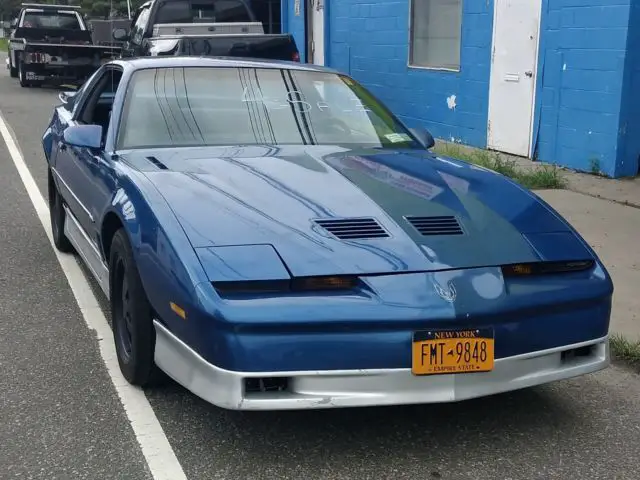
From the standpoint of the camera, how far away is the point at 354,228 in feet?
11.1

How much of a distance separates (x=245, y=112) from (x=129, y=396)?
171cm

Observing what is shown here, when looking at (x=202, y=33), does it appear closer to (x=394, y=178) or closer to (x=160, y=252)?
(x=394, y=178)

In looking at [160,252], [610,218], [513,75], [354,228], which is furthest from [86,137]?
[513,75]

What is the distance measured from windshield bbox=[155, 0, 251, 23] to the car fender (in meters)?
10.4

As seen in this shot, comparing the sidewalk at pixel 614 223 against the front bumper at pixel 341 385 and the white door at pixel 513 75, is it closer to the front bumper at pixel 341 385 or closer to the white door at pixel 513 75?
the white door at pixel 513 75

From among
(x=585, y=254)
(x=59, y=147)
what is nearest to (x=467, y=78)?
(x=59, y=147)

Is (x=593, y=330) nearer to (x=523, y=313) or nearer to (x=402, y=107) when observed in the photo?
(x=523, y=313)

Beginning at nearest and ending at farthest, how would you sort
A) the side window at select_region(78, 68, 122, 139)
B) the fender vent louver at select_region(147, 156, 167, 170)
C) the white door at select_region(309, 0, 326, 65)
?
the fender vent louver at select_region(147, 156, 167, 170), the side window at select_region(78, 68, 122, 139), the white door at select_region(309, 0, 326, 65)

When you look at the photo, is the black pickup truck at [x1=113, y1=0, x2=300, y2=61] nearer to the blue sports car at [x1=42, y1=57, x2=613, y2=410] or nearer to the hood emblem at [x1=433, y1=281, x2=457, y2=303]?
the blue sports car at [x1=42, y1=57, x2=613, y2=410]

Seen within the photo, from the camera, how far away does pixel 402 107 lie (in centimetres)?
1266

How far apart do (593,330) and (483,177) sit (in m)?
1.11

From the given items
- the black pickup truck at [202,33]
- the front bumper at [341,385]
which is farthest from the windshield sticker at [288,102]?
the black pickup truck at [202,33]

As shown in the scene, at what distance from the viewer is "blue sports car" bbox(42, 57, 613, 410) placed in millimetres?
2975

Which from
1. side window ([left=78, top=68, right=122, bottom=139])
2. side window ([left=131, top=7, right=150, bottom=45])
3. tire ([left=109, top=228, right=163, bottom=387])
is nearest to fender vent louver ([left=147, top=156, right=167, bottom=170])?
tire ([left=109, top=228, right=163, bottom=387])
